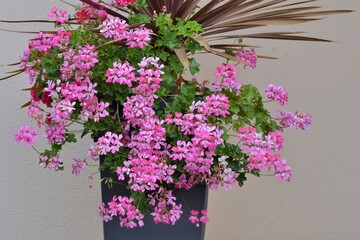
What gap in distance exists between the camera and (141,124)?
6.23 feet

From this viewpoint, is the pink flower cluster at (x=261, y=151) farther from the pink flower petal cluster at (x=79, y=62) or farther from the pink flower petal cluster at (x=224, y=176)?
the pink flower petal cluster at (x=79, y=62)

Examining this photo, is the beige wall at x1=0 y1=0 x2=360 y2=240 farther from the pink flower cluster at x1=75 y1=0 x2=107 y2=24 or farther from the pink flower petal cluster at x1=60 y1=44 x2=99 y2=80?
the pink flower petal cluster at x1=60 y1=44 x2=99 y2=80

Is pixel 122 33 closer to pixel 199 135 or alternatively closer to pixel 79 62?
pixel 79 62

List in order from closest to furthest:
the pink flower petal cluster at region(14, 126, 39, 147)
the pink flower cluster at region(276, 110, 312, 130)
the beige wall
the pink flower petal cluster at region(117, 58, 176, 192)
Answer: the pink flower petal cluster at region(117, 58, 176, 192)
the pink flower petal cluster at region(14, 126, 39, 147)
the pink flower cluster at region(276, 110, 312, 130)
the beige wall

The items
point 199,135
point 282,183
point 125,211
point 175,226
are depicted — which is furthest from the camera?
point 282,183

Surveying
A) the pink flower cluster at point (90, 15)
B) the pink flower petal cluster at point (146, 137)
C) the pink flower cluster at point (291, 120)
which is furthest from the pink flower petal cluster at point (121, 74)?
the pink flower cluster at point (291, 120)

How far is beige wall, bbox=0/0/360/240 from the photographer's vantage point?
110 inches

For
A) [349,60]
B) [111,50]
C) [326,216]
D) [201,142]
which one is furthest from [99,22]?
[326,216]

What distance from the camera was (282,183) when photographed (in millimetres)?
2936

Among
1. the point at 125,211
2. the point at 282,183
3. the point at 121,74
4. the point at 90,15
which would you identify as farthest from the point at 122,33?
the point at 282,183

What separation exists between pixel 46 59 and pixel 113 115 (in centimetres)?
29

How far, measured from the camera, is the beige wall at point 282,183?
279cm

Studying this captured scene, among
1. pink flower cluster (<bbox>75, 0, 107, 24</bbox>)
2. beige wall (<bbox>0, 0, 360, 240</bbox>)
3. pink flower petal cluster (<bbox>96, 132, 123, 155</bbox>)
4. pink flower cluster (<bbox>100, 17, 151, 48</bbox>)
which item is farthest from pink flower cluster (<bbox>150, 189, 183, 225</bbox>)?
beige wall (<bbox>0, 0, 360, 240</bbox>)

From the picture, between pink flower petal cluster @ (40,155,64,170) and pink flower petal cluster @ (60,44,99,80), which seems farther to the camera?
pink flower petal cluster @ (40,155,64,170)
